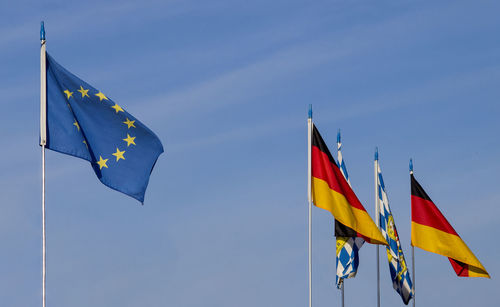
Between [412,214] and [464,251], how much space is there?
2.71 metres

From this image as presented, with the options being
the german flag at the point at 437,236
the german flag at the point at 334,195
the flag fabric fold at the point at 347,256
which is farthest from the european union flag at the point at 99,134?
the german flag at the point at 437,236

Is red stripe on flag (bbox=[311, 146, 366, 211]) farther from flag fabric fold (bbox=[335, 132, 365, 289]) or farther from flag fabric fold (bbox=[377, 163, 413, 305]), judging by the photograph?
flag fabric fold (bbox=[377, 163, 413, 305])

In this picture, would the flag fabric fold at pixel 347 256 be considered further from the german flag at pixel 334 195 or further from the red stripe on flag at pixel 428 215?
the red stripe on flag at pixel 428 215

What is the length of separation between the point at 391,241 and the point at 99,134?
69.2 ft

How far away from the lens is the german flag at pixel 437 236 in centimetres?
4256

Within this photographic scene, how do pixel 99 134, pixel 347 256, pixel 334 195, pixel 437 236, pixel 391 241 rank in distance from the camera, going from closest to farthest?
pixel 99 134 < pixel 334 195 < pixel 347 256 < pixel 437 236 < pixel 391 241

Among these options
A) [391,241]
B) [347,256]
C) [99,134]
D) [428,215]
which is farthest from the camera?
[391,241]

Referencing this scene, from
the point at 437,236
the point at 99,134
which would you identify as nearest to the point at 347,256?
the point at 437,236

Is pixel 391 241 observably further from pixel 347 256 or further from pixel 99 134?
pixel 99 134

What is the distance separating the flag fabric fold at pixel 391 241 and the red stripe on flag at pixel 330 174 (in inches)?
399

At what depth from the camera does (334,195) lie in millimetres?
33438

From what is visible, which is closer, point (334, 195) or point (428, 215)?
point (334, 195)

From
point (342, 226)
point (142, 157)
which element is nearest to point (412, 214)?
point (342, 226)

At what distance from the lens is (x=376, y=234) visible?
34188 mm
